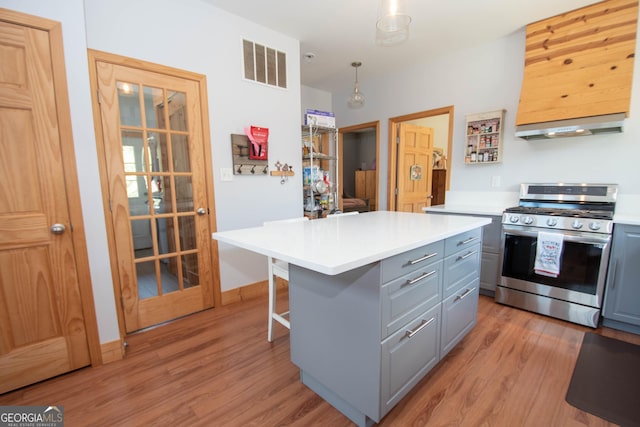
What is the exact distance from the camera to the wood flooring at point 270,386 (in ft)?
4.64

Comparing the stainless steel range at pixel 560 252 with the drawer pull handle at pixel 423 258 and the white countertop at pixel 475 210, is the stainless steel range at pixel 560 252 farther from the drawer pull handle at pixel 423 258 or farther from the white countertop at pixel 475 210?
the drawer pull handle at pixel 423 258

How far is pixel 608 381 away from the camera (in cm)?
163

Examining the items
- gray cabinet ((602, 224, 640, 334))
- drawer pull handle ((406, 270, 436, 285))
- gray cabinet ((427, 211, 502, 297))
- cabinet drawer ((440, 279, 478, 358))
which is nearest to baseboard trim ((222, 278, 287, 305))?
cabinet drawer ((440, 279, 478, 358))

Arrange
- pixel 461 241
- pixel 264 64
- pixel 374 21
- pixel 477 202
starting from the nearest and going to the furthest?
pixel 461 241 → pixel 374 21 → pixel 264 64 → pixel 477 202

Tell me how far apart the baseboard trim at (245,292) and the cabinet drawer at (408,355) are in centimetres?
185

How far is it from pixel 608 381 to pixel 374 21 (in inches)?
126

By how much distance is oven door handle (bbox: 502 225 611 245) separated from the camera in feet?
7.00

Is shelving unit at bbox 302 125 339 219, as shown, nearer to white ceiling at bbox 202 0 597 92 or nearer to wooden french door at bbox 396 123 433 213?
white ceiling at bbox 202 0 597 92

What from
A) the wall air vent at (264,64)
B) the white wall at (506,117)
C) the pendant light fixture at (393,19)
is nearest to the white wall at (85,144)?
the wall air vent at (264,64)

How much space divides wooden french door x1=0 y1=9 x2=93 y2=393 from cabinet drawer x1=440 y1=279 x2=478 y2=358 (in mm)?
2298

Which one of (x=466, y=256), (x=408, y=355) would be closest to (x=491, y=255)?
(x=466, y=256)

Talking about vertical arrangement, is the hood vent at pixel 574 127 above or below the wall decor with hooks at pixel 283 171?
above

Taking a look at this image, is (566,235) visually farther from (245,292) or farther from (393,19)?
(245,292)

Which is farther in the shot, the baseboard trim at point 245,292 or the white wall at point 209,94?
the baseboard trim at point 245,292
